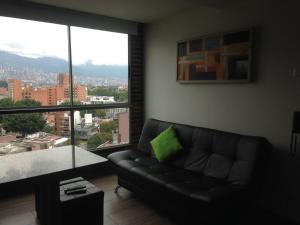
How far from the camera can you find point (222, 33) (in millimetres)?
3014

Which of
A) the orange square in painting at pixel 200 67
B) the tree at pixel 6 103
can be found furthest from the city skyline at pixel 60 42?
the orange square in painting at pixel 200 67

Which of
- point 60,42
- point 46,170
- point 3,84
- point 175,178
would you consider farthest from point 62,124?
point 175,178

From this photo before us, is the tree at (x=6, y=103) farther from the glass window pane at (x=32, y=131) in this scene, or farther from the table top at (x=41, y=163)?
the table top at (x=41, y=163)

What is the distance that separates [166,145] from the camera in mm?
3195

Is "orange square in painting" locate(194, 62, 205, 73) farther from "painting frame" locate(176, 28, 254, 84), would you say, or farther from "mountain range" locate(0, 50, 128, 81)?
"mountain range" locate(0, 50, 128, 81)

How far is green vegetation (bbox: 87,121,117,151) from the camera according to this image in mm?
3982

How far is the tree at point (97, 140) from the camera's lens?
3966 millimetres

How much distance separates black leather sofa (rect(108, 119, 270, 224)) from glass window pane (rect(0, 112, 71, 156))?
92cm

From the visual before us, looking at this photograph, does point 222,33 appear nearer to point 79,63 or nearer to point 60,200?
point 79,63

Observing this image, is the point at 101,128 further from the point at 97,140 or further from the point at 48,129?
the point at 48,129

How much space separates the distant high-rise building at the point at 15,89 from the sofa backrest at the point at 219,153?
188 cm

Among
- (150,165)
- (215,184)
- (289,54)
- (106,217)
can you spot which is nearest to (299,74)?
(289,54)

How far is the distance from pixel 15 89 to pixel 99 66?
4.14ft

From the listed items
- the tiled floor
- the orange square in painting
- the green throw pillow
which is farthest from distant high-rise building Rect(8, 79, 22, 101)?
the orange square in painting
